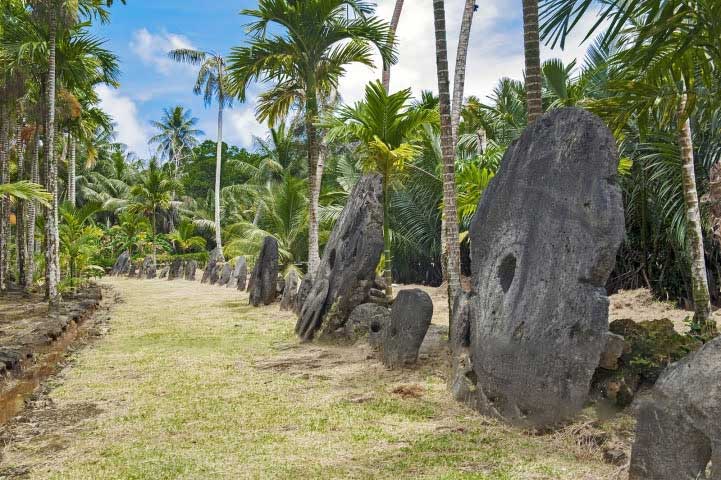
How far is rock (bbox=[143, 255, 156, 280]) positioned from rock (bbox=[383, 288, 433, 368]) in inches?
1073

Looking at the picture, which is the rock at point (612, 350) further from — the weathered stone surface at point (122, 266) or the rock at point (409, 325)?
the weathered stone surface at point (122, 266)

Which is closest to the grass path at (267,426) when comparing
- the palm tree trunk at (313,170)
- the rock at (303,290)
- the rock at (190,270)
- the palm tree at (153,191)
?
the rock at (303,290)

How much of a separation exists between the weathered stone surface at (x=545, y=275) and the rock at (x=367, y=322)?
98.1 inches

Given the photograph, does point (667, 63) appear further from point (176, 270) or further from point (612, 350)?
point (176, 270)

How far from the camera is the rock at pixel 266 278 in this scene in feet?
48.2

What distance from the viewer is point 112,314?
14.3 m

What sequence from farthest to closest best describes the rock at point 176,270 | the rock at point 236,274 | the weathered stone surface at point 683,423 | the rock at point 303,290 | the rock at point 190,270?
the rock at point 176,270 → the rock at point 190,270 → the rock at point 236,274 → the rock at point 303,290 → the weathered stone surface at point 683,423

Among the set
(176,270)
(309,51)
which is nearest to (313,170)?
(309,51)

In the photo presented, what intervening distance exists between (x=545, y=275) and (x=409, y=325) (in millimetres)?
2382

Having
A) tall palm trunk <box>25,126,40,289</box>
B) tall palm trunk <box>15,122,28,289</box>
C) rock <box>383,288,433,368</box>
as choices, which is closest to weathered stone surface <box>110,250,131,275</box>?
tall palm trunk <box>15,122,28,289</box>

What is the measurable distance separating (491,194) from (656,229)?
804cm

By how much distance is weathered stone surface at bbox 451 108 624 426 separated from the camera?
4680 mm

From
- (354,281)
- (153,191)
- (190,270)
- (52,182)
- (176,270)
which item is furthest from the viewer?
(153,191)

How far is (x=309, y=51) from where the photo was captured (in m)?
13.8
